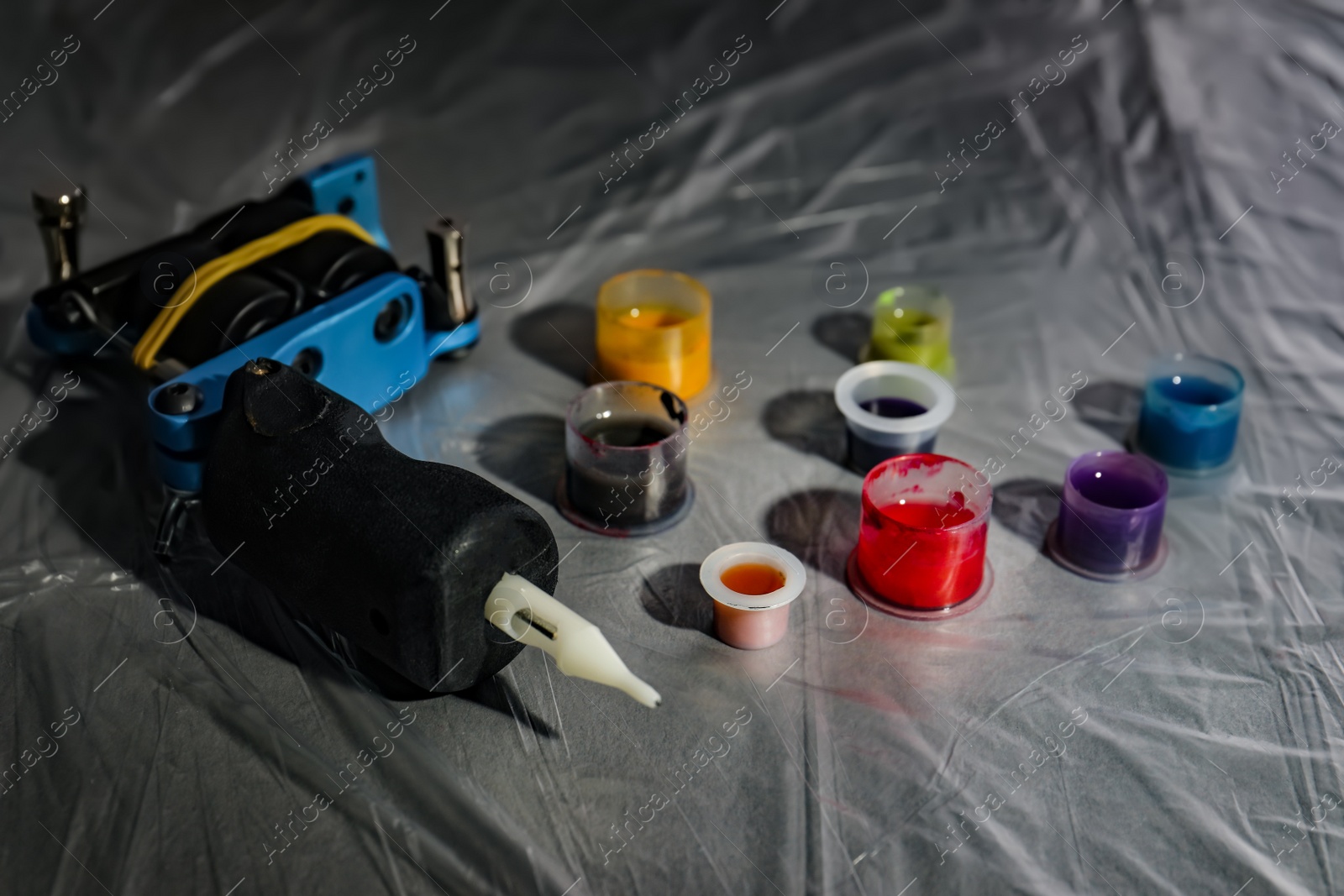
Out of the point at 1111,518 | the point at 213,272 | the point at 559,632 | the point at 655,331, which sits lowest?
the point at 1111,518

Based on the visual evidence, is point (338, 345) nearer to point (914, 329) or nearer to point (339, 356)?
point (339, 356)

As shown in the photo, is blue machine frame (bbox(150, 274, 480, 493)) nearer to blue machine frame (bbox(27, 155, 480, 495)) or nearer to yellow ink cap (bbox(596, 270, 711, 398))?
blue machine frame (bbox(27, 155, 480, 495))

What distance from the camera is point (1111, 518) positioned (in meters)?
1.40

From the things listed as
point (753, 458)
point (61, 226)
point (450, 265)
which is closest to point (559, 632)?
point (753, 458)

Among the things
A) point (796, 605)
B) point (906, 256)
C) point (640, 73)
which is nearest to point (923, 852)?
point (796, 605)

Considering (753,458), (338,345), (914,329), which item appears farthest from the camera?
(914,329)

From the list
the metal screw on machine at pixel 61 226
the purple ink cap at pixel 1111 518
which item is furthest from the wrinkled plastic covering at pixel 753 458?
the metal screw on machine at pixel 61 226

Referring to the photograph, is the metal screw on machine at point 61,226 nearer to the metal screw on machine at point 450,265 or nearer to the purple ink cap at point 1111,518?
the metal screw on machine at point 450,265

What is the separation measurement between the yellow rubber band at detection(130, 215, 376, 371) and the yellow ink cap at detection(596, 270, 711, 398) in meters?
0.39

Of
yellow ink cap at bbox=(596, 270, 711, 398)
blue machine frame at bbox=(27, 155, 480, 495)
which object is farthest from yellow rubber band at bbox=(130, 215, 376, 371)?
yellow ink cap at bbox=(596, 270, 711, 398)

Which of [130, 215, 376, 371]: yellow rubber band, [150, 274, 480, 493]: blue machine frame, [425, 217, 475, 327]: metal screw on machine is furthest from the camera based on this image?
[425, 217, 475, 327]: metal screw on machine

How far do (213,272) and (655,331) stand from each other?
0.55m

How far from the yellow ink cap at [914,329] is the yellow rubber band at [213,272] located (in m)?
0.75

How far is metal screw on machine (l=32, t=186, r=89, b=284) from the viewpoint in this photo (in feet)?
5.46
